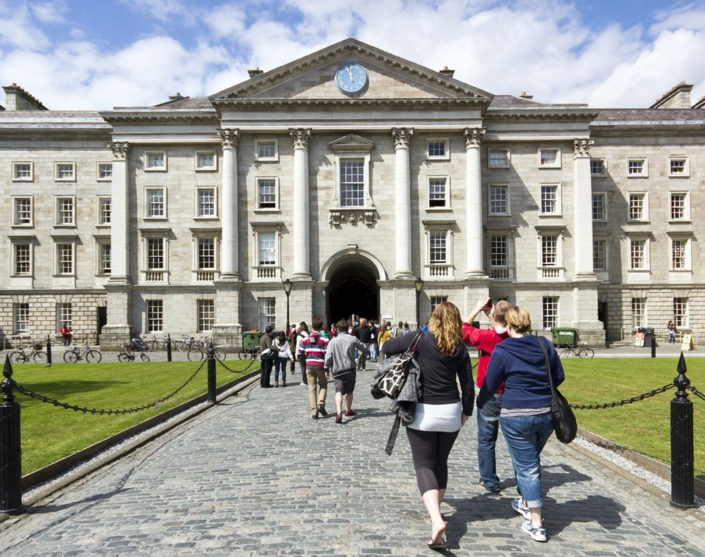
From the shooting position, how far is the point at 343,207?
32.4 m

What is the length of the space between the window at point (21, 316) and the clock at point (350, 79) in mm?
25841

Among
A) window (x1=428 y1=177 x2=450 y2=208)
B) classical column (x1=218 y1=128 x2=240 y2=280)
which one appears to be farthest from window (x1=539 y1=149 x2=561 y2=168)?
classical column (x1=218 y1=128 x2=240 y2=280)

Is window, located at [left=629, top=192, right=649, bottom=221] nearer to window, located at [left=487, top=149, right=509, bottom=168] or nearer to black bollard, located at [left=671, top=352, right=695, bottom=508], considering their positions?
window, located at [left=487, top=149, right=509, bottom=168]

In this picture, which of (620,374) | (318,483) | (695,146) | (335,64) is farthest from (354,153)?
(318,483)

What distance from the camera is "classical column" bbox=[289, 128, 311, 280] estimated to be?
31.7 m

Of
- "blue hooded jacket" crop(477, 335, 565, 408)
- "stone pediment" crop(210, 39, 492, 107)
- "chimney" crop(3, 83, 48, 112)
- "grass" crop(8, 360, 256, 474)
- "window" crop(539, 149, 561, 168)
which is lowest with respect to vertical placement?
"grass" crop(8, 360, 256, 474)

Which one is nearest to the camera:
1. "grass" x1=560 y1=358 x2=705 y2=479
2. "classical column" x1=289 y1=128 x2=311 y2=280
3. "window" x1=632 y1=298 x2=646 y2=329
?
"grass" x1=560 y1=358 x2=705 y2=479

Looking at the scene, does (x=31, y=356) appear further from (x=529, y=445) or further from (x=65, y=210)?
(x=529, y=445)

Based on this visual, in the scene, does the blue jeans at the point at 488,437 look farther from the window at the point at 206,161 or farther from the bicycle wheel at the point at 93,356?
the window at the point at 206,161

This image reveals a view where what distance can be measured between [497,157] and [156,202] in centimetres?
2229

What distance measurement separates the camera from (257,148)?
1293 inches

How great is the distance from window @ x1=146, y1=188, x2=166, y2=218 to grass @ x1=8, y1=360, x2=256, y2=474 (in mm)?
12715

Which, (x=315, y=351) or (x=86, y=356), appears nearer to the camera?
(x=315, y=351)

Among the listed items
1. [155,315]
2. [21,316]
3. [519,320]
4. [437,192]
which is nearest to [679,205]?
[437,192]
